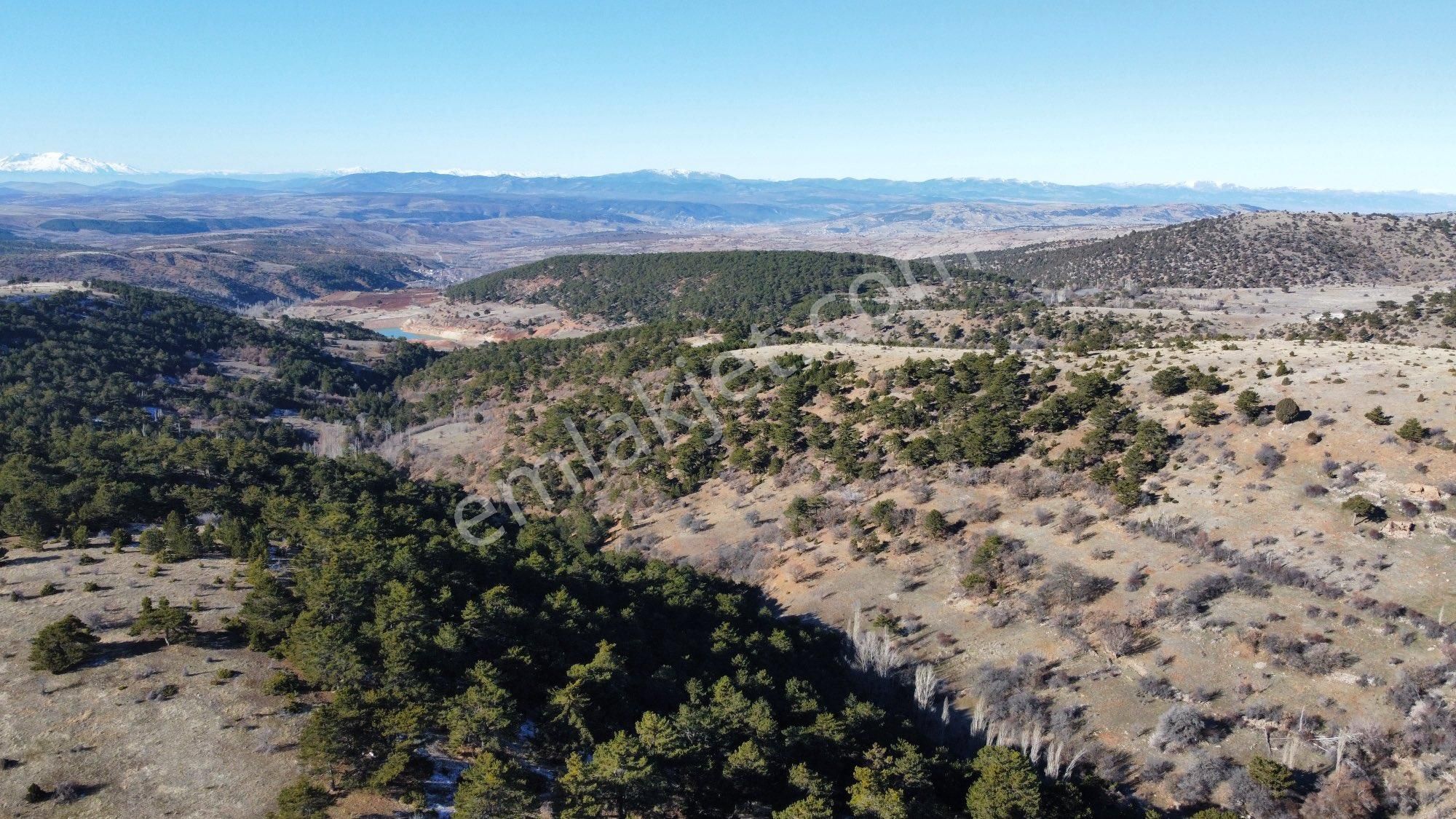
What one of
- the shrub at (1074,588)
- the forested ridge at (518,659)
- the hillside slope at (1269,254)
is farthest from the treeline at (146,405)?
the hillside slope at (1269,254)

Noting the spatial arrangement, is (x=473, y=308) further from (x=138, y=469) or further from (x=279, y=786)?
(x=279, y=786)

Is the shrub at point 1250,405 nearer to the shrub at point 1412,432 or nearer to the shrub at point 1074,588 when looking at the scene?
the shrub at point 1412,432

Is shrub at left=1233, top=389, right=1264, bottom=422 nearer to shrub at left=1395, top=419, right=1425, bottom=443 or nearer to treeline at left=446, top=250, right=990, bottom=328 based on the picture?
shrub at left=1395, top=419, right=1425, bottom=443

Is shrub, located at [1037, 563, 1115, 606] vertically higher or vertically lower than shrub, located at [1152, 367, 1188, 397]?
lower

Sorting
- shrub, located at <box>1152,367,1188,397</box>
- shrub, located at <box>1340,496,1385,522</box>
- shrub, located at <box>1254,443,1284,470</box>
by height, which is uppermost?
shrub, located at <box>1152,367,1188,397</box>

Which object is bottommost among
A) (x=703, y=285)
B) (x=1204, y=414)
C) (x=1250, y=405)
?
(x=1204, y=414)

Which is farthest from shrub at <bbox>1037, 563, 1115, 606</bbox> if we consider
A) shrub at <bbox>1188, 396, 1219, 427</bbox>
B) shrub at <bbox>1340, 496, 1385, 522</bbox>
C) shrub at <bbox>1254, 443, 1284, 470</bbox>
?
shrub at <bbox>1188, 396, 1219, 427</bbox>

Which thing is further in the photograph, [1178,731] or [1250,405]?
[1250,405]

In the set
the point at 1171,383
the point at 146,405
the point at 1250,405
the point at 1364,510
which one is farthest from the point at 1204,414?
the point at 146,405

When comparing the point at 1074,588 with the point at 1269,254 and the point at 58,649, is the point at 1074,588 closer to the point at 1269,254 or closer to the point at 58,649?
the point at 58,649
